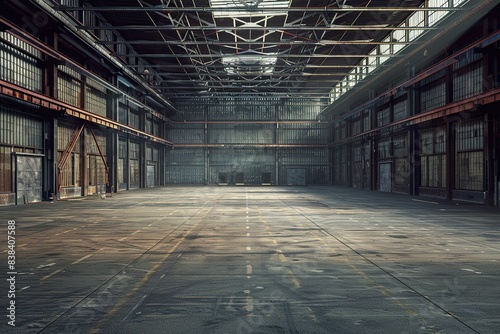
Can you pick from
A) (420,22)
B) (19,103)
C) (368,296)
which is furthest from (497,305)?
(420,22)

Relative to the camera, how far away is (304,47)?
40656mm

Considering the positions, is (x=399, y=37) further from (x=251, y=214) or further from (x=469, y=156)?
(x=251, y=214)

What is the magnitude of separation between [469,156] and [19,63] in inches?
1211

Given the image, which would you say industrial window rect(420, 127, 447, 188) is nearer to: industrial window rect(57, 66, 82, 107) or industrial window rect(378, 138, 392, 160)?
industrial window rect(378, 138, 392, 160)

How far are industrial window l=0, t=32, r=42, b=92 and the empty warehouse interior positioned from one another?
0.42 ft

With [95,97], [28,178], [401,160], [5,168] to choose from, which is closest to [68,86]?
[95,97]

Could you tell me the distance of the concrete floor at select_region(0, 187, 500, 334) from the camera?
5.96 m

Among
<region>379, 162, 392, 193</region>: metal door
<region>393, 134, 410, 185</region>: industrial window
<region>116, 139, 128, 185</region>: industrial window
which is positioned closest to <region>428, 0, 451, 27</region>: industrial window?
<region>393, 134, 410, 185</region>: industrial window

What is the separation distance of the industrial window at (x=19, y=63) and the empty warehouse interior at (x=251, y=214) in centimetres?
13

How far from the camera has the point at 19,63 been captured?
2608 cm

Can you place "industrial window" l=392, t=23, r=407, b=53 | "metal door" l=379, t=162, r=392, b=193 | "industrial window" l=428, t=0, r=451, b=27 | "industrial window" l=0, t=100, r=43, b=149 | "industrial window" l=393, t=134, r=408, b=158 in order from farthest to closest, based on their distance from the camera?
"metal door" l=379, t=162, r=392, b=193
"industrial window" l=393, t=134, r=408, b=158
"industrial window" l=392, t=23, r=407, b=53
"industrial window" l=428, t=0, r=451, b=27
"industrial window" l=0, t=100, r=43, b=149

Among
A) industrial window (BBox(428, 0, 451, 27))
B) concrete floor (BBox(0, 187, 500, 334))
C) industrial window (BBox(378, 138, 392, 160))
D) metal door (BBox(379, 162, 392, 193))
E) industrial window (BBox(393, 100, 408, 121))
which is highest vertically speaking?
industrial window (BBox(428, 0, 451, 27))

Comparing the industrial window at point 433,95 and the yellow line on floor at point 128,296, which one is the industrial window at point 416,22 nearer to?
the industrial window at point 433,95

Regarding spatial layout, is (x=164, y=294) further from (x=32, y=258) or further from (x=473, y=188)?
(x=473, y=188)
